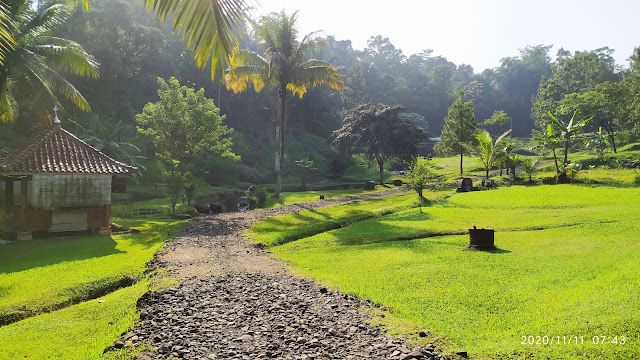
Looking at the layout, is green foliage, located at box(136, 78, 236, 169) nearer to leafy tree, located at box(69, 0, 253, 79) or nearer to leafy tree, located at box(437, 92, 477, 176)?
leafy tree, located at box(69, 0, 253, 79)

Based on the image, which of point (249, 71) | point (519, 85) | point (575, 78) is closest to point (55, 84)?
point (249, 71)

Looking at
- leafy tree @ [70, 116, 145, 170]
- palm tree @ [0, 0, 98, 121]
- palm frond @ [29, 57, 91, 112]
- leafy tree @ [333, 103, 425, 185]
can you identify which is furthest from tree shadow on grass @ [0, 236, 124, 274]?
leafy tree @ [333, 103, 425, 185]

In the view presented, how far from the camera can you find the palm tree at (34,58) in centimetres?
1800

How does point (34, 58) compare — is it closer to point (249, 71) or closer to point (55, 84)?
point (55, 84)

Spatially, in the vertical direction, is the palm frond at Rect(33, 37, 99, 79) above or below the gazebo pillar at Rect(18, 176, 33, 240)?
above

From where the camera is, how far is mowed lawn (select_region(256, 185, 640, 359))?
7.42m

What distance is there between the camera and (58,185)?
19203 mm

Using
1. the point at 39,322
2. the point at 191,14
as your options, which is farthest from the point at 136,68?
the point at 191,14

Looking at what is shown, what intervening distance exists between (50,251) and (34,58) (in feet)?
26.4

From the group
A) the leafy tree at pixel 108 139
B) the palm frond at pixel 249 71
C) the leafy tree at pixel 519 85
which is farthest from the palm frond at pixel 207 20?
the leafy tree at pixel 519 85

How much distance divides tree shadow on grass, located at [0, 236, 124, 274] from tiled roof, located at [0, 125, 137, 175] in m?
2.81

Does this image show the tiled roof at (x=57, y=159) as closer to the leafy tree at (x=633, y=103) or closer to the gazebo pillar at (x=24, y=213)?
the gazebo pillar at (x=24, y=213)

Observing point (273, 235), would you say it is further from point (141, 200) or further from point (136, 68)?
point (136, 68)

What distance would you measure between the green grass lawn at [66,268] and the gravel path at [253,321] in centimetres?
172
